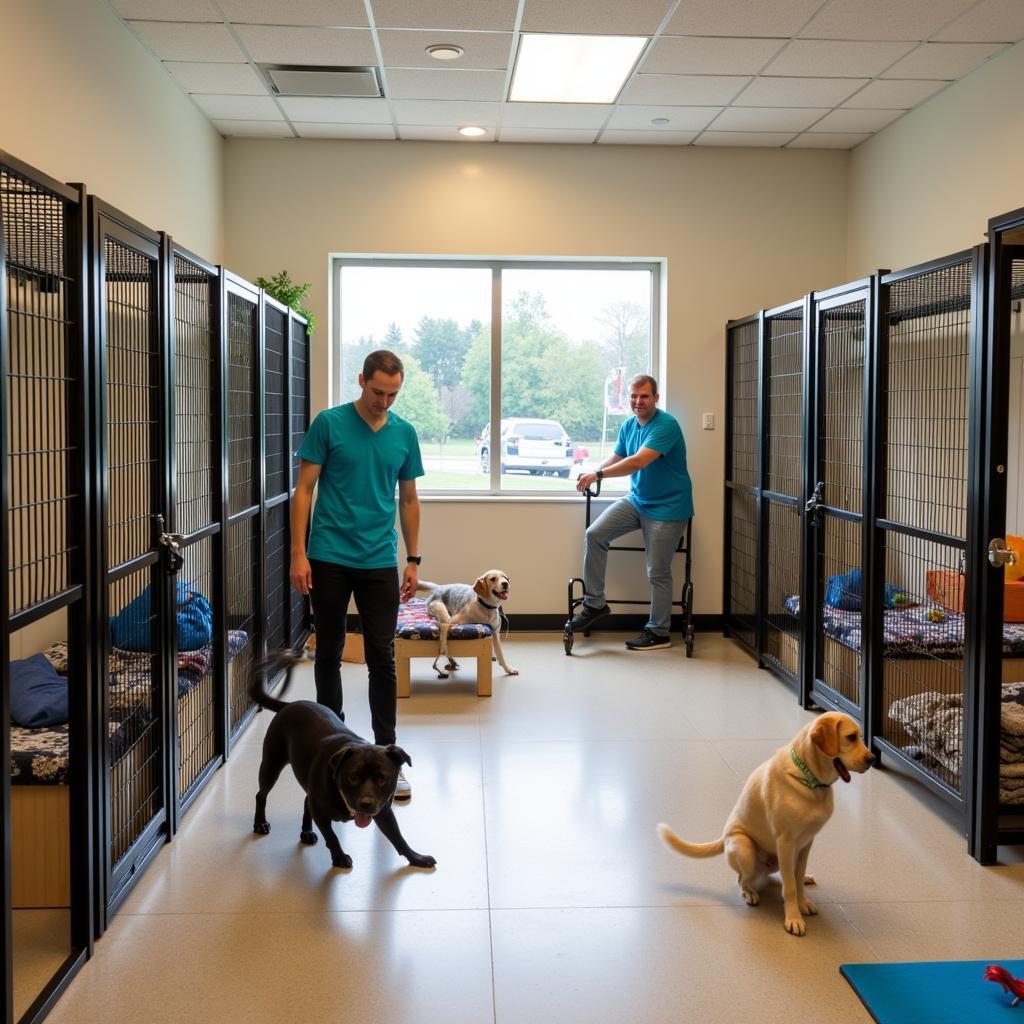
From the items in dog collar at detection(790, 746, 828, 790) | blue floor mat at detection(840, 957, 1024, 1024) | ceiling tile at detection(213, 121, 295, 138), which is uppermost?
ceiling tile at detection(213, 121, 295, 138)

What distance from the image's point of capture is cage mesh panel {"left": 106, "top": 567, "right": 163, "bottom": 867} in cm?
311

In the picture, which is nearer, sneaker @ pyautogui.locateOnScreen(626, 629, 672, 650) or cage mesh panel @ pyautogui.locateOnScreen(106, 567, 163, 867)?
cage mesh panel @ pyautogui.locateOnScreen(106, 567, 163, 867)

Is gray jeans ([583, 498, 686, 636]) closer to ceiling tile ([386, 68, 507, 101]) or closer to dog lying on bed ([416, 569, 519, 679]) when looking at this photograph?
dog lying on bed ([416, 569, 519, 679])

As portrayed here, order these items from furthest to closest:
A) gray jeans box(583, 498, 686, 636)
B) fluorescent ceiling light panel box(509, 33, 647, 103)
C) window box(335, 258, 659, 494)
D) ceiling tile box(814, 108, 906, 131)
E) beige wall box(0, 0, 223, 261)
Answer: window box(335, 258, 659, 494)
gray jeans box(583, 498, 686, 636)
ceiling tile box(814, 108, 906, 131)
fluorescent ceiling light panel box(509, 33, 647, 103)
beige wall box(0, 0, 223, 261)

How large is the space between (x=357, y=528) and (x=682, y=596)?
350 centimetres

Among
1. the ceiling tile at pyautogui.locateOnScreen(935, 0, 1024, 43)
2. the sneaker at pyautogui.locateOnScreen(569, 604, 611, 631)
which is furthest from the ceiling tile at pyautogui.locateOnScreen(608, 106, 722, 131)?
the sneaker at pyautogui.locateOnScreen(569, 604, 611, 631)

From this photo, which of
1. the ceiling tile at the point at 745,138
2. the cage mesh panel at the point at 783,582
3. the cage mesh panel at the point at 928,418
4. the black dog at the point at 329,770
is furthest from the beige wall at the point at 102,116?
the cage mesh panel at the point at 783,582

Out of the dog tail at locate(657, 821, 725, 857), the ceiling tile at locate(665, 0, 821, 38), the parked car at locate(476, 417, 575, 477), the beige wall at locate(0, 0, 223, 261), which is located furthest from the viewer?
the parked car at locate(476, 417, 575, 477)

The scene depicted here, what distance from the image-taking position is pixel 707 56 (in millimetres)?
5109

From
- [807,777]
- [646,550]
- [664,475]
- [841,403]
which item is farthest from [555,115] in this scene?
→ [807,777]

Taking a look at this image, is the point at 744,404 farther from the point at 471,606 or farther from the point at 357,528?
the point at 357,528

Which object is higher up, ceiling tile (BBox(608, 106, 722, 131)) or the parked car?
ceiling tile (BBox(608, 106, 722, 131))

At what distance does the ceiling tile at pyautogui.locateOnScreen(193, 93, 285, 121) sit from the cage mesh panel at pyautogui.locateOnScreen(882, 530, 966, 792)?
3993 millimetres

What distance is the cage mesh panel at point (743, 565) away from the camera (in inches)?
253
